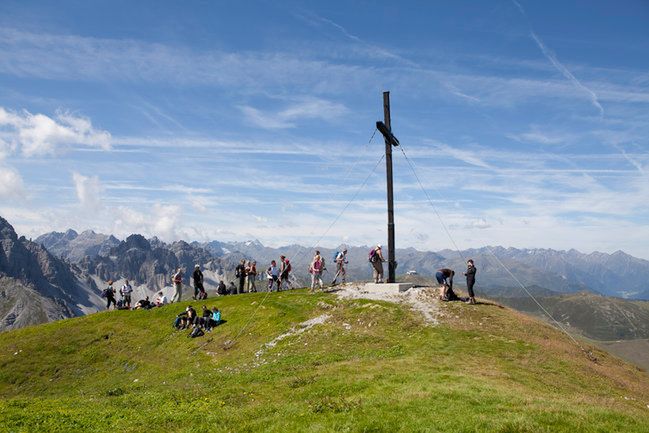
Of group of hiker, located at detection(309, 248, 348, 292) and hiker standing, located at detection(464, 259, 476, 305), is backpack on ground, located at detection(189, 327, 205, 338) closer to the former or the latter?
group of hiker, located at detection(309, 248, 348, 292)

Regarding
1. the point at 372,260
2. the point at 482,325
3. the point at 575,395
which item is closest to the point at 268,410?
the point at 575,395

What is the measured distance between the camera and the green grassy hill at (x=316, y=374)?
1558cm

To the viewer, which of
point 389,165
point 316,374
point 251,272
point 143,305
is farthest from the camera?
point 251,272

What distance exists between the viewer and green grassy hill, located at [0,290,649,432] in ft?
51.1

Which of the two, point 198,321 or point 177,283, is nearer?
point 198,321

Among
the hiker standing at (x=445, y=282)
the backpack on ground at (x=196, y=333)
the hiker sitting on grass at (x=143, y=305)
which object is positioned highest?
the hiker standing at (x=445, y=282)

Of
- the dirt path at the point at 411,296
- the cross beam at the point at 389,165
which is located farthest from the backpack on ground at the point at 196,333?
the cross beam at the point at 389,165

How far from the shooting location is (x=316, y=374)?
74.4ft

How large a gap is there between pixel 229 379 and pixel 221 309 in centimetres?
1910

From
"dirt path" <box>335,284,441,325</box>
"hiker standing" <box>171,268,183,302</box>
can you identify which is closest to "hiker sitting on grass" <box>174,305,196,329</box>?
"hiker standing" <box>171,268,183,302</box>

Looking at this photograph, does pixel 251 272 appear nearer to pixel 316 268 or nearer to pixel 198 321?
pixel 316 268

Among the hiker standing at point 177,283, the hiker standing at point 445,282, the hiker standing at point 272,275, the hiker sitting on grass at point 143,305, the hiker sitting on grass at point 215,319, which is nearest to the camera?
the hiker standing at point 445,282

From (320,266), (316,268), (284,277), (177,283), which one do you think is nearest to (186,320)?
(177,283)

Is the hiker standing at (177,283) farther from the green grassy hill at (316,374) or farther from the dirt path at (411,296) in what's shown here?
the dirt path at (411,296)
